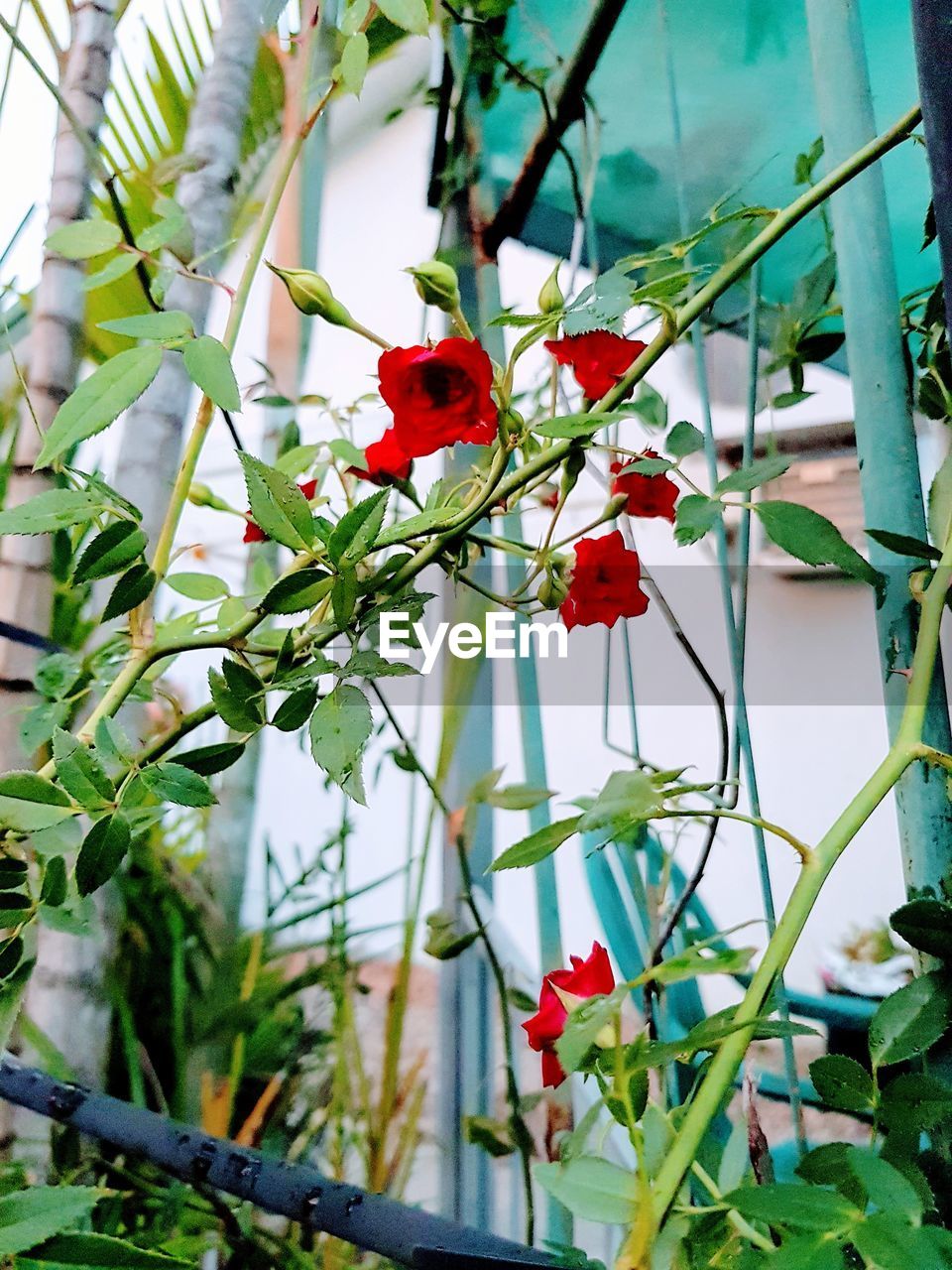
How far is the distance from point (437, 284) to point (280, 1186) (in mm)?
432

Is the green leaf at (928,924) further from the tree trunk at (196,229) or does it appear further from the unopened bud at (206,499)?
the tree trunk at (196,229)

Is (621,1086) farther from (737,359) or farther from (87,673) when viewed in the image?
(737,359)

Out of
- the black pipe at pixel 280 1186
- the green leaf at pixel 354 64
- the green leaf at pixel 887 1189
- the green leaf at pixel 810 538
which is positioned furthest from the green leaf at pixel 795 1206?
the green leaf at pixel 354 64

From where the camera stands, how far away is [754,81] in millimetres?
720

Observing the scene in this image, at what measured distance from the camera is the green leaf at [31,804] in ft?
1.01

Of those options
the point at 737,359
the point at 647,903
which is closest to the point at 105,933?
the point at 647,903

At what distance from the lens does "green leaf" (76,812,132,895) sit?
302mm

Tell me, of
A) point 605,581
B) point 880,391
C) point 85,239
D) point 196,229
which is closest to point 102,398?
point 85,239

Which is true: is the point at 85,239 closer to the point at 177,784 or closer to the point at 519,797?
the point at 177,784

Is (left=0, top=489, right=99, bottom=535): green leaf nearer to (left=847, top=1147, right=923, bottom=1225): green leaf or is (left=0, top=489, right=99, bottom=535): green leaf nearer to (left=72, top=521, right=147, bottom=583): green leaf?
(left=72, top=521, right=147, bottom=583): green leaf

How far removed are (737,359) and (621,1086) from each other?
1488mm

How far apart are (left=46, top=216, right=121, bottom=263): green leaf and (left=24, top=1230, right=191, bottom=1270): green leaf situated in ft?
1.42

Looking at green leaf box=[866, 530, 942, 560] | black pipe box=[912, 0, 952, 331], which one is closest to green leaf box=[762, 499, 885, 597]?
green leaf box=[866, 530, 942, 560]

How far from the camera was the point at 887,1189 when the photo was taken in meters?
0.23
